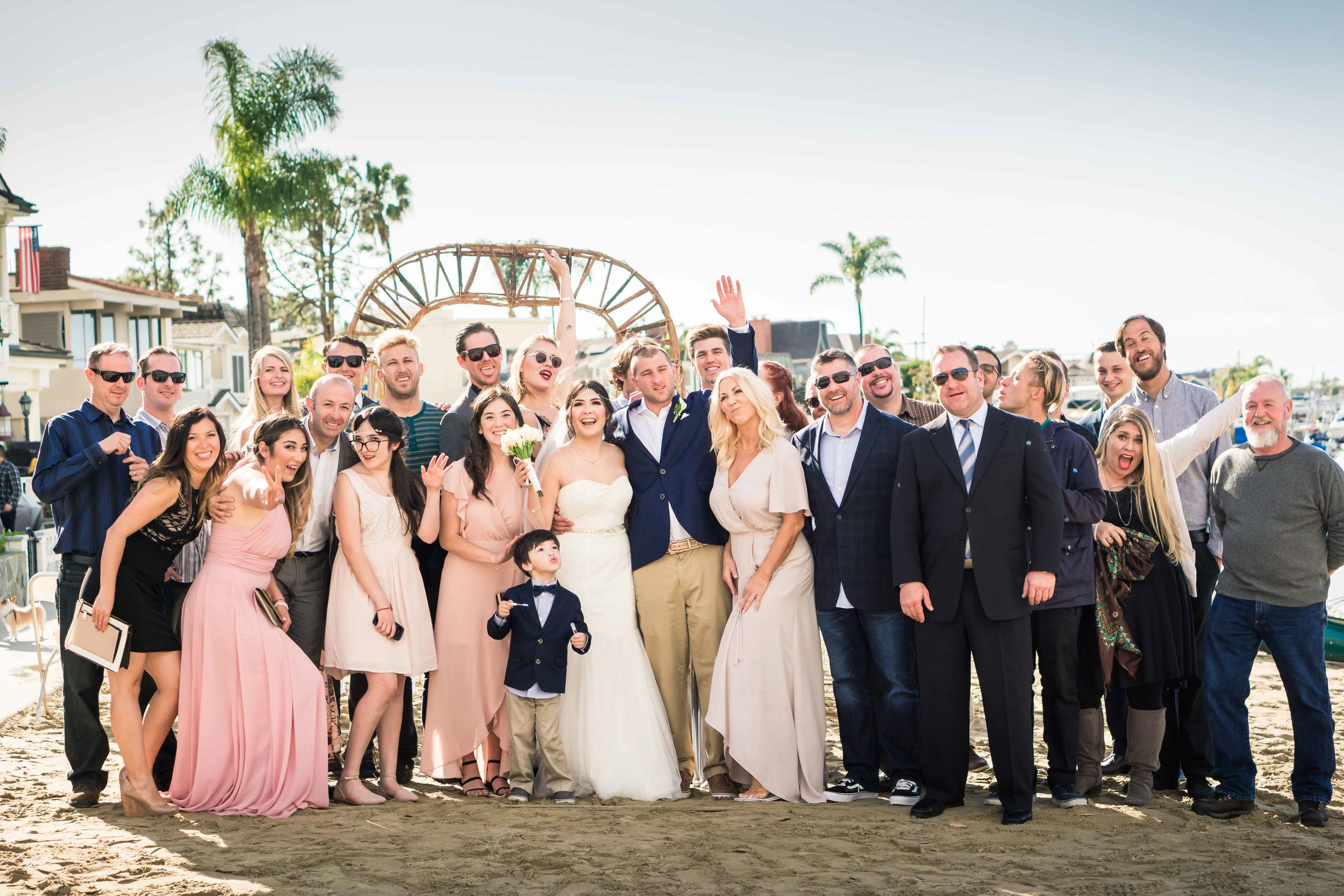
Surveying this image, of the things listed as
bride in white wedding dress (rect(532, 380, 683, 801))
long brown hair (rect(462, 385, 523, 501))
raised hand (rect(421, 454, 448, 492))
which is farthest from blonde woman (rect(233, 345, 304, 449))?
bride in white wedding dress (rect(532, 380, 683, 801))

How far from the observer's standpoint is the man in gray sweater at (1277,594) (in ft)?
16.7

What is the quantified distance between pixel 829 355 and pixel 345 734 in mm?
4123

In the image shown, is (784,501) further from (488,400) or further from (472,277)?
(472,277)

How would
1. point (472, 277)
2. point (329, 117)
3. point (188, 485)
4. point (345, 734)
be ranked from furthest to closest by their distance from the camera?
point (329, 117)
point (472, 277)
point (345, 734)
point (188, 485)

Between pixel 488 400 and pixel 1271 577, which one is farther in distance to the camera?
pixel 488 400

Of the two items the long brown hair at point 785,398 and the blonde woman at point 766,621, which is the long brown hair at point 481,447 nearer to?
the blonde woman at point 766,621

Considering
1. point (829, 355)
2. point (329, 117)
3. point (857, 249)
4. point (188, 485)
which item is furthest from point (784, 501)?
point (857, 249)

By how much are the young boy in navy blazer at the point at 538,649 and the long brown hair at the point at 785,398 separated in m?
1.83

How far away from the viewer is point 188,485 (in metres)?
5.06

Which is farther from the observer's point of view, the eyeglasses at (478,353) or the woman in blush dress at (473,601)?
the eyeglasses at (478,353)

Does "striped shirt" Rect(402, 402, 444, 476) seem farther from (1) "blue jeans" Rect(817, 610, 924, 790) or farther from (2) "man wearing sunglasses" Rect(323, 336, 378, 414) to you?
(1) "blue jeans" Rect(817, 610, 924, 790)

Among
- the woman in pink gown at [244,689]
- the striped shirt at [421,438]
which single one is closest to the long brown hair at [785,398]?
the striped shirt at [421,438]

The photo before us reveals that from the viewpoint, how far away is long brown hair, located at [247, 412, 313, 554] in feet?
17.0

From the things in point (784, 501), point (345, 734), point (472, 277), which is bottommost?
point (345, 734)
